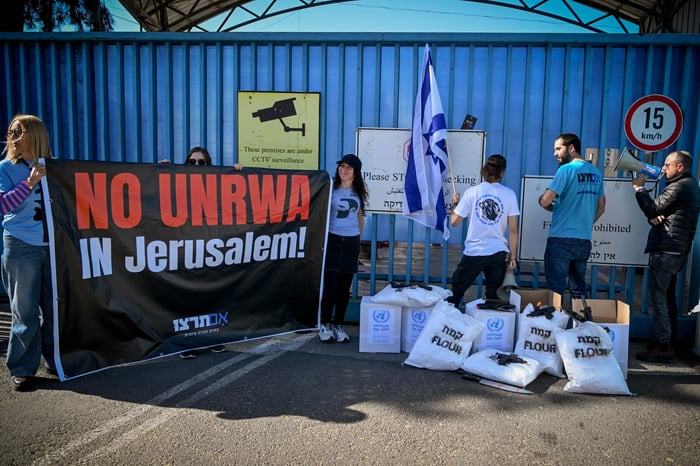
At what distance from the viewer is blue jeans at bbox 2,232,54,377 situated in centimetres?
380

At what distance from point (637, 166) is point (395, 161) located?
2.57 metres

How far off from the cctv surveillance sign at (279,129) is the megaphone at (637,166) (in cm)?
338

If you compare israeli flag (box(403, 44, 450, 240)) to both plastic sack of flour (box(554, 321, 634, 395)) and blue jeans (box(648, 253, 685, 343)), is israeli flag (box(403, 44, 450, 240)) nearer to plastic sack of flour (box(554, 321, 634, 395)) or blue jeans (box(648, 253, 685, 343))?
plastic sack of flour (box(554, 321, 634, 395))

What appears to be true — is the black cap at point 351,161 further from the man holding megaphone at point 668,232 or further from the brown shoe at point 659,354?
the brown shoe at point 659,354

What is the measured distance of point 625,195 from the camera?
553 centimetres

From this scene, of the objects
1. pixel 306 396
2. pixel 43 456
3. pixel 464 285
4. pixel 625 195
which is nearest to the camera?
pixel 43 456

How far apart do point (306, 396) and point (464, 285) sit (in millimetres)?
2073

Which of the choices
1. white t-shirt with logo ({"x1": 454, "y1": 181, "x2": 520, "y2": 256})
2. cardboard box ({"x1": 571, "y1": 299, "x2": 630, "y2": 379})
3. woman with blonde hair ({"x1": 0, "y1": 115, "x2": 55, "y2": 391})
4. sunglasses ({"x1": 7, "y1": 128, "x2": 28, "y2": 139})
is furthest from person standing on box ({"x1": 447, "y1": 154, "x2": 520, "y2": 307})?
sunglasses ({"x1": 7, "y1": 128, "x2": 28, "y2": 139})

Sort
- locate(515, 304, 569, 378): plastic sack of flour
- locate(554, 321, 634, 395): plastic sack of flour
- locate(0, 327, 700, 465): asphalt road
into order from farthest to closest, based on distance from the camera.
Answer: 1. locate(515, 304, 569, 378): plastic sack of flour
2. locate(554, 321, 634, 395): plastic sack of flour
3. locate(0, 327, 700, 465): asphalt road

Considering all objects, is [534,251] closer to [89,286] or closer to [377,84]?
[377,84]

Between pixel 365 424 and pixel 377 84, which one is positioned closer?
pixel 365 424

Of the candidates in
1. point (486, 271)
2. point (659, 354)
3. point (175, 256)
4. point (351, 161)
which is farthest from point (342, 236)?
point (659, 354)

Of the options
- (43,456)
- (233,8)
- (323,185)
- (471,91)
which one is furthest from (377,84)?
(233,8)

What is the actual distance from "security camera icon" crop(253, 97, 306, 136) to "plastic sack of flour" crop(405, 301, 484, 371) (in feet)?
9.61
